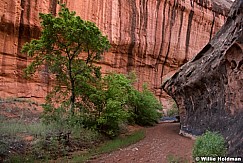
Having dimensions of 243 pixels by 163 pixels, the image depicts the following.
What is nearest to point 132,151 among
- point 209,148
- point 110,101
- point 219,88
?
point 110,101

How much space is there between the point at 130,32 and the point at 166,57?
6.01 metres

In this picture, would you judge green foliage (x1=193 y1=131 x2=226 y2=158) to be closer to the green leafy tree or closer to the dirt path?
the dirt path

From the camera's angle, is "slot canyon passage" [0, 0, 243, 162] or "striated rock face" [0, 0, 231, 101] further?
"striated rock face" [0, 0, 231, 101]

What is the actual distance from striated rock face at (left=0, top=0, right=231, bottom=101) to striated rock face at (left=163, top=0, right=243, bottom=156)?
8291mm

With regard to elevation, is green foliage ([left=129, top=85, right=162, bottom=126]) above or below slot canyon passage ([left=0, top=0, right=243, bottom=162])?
below

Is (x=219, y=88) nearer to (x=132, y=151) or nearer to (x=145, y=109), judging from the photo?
(x=132, y=151)

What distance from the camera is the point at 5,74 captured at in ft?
46.1

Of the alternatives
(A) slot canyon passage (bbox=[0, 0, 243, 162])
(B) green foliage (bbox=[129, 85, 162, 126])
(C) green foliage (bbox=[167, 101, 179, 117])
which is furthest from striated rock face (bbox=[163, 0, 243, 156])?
(C) green foliage (bbox=[167, 101, 179, 117])

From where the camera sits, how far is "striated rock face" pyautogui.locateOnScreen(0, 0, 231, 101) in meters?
14.4

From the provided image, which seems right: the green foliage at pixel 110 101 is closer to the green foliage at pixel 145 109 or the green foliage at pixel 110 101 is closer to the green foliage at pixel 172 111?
the green foliage at pixel 145 109

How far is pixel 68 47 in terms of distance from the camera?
10406 millimetres

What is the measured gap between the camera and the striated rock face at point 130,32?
14406 millimetres

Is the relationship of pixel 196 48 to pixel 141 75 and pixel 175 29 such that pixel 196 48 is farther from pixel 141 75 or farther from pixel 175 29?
pixel 141 75

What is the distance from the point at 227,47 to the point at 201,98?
131 inches
